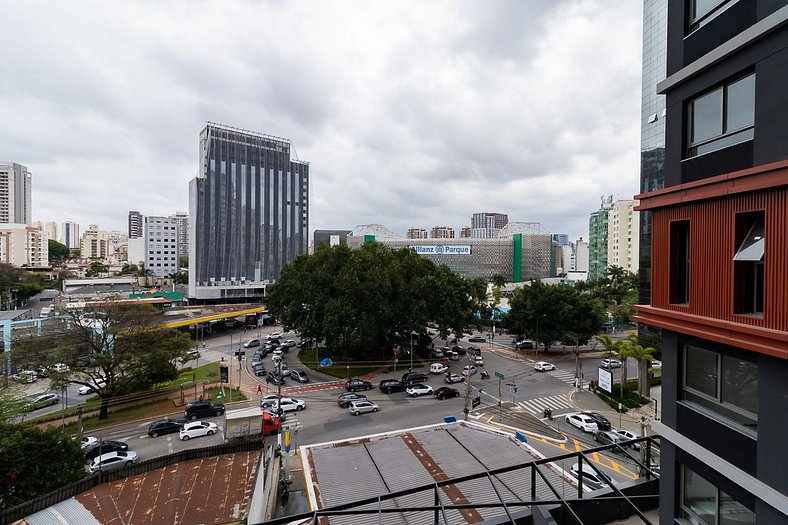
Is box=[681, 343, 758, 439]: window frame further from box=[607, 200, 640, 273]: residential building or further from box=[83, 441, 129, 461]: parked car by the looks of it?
box=[607, 200, 640, 273]: residential building

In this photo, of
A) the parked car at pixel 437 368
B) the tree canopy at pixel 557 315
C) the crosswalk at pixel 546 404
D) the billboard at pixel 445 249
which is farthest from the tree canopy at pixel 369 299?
the billboard at pixel 445 249

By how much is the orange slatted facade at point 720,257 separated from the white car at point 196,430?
79.0 feet

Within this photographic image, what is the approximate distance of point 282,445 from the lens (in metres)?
19.1

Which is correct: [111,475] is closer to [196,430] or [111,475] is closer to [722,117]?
[196,430]

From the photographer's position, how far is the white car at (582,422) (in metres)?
23.0

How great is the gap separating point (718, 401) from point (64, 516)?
54.1 ft

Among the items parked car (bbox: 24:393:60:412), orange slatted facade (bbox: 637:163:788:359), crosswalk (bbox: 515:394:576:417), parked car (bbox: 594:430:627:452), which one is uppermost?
orange slatted facade (bbox: 637:163:788:359)

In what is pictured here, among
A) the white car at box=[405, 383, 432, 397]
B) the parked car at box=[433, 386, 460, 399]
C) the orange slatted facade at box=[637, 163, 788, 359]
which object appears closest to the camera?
the orange slatted facade at box=[637, 163, 788, 359]

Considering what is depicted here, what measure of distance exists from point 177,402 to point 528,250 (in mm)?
97567

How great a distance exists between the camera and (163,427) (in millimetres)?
23219

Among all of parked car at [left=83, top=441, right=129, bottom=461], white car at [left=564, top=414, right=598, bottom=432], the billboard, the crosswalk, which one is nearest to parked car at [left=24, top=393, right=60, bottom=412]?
parked car at [left=83, top=441, right=129, bottom=461]

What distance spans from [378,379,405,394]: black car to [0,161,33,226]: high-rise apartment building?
527ft

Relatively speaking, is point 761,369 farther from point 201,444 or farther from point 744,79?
point 201,444

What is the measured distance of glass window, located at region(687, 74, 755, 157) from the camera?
16.9 ft
